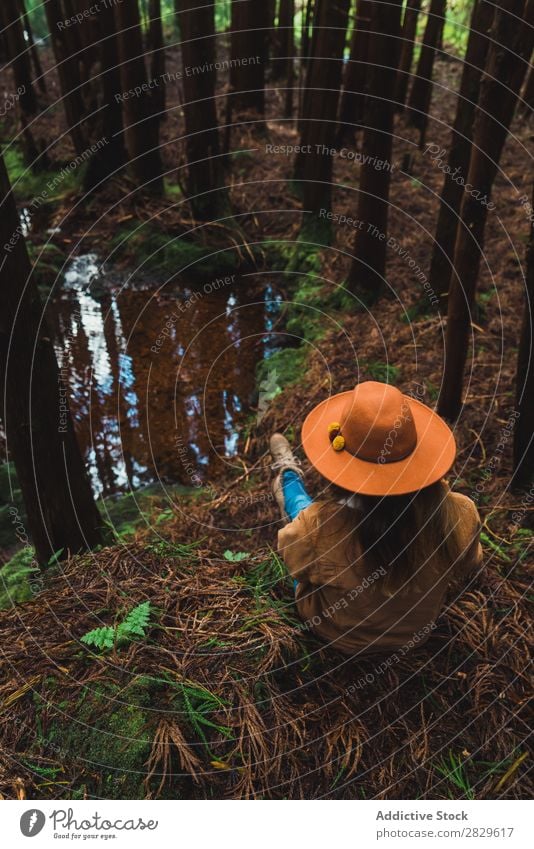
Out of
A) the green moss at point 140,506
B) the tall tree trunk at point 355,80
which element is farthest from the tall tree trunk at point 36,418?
the tall tree trunk at point 355,80

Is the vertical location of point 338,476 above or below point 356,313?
below

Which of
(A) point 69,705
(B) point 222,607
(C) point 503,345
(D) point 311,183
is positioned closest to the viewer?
(A) point 69,705

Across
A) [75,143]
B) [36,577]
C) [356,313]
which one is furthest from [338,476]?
→ [75,143]

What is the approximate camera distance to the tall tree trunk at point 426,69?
1088 cm

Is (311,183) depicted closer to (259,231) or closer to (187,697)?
(259,231)

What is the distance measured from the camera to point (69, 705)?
2.79 metres

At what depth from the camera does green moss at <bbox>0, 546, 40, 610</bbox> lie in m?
4.11

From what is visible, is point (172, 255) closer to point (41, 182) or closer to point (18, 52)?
point (41, 182)

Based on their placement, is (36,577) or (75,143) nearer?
(36,577)

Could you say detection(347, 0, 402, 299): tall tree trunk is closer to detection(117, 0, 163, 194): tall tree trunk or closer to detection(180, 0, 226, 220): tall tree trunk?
detection(180, 0, 226, 220): tall tree trunk

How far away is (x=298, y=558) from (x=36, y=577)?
86.3 inches

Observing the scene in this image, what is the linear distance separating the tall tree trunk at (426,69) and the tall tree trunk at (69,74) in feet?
21.0
